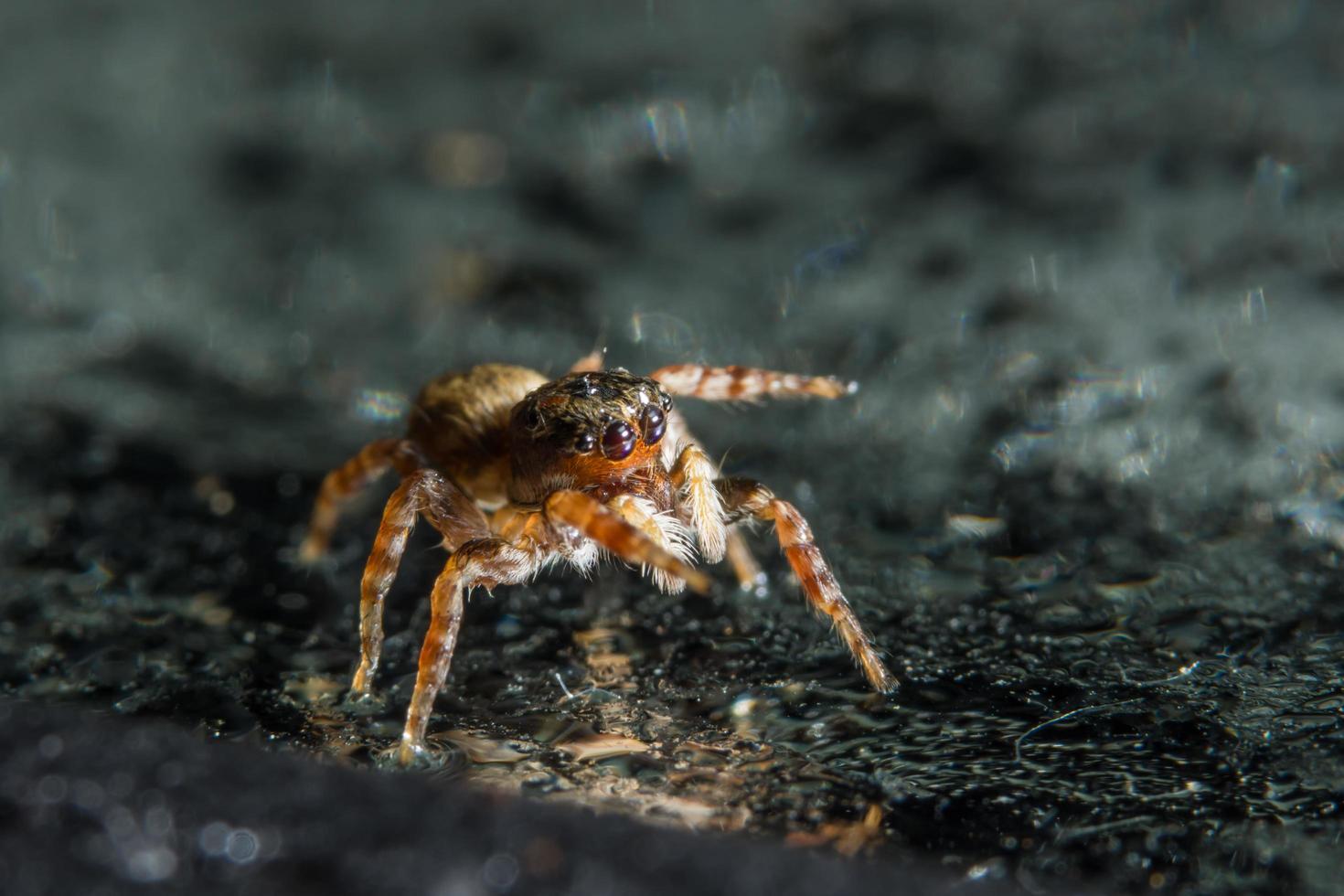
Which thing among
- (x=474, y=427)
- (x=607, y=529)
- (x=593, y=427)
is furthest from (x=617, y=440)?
(x=474, y=427)

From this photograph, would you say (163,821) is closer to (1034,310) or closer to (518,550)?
(518,550)

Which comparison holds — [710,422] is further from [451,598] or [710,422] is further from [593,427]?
[451,598]

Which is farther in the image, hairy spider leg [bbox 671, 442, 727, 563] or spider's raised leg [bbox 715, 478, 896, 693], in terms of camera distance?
hairy spider leg [bbox 671, 442, 727, 563]

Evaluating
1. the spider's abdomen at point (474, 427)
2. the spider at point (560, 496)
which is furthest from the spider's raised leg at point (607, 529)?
the spider's abdomen at point (474, 427)

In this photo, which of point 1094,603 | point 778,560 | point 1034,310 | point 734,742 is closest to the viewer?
point 734,742

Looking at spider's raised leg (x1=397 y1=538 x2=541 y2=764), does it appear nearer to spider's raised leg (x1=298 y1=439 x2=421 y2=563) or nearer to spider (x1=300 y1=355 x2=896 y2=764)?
spider (x1=300 y1=355 x2=896 y2=764)

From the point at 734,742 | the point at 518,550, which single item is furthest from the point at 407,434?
the point at 734,742

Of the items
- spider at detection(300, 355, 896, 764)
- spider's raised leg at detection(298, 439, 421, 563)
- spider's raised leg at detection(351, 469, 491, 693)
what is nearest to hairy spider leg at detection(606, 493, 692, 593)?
spider at detection(300, 355, 896, 764)
